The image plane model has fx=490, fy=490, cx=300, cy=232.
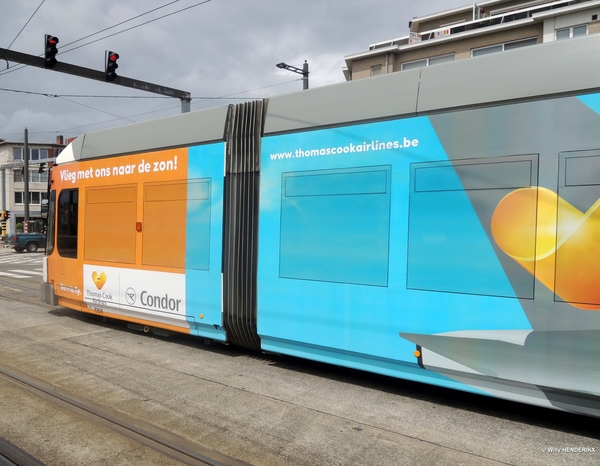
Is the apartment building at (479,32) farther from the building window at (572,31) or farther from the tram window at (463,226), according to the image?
the tram window at (463,226)

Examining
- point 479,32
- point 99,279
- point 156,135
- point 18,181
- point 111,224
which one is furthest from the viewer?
point 18,181

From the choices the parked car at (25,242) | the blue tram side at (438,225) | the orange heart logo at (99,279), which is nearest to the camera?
the blue tram side at (438,225)

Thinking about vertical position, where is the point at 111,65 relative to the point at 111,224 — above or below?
above

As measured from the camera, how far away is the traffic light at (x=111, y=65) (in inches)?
491

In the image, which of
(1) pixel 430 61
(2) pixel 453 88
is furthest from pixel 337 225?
(1) pixel 430 61

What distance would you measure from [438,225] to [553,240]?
1006 mm

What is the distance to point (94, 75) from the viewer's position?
12.4 m

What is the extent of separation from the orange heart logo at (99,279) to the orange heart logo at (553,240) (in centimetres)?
651

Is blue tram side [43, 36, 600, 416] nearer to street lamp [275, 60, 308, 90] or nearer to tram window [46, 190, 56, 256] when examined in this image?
tram window [46, 190, 56, 256]

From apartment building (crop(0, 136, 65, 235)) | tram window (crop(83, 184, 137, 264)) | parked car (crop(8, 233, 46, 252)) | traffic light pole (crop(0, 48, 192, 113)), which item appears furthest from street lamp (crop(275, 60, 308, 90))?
apartment building (crop(0, 136, 65, 235))

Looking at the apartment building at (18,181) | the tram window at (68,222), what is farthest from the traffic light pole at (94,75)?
the apartment building at (18,181)

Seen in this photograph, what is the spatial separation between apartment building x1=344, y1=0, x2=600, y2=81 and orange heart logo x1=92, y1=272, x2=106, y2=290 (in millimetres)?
19905

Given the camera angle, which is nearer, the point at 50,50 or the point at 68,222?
the point at 68,222

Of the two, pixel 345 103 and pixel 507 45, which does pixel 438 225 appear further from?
pixel 507 45
